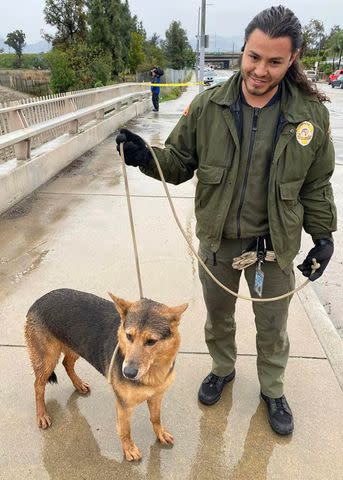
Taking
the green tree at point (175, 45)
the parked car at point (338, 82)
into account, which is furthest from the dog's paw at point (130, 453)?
the green tree at point (175, 45)

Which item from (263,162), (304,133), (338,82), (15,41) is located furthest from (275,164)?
(15,41)

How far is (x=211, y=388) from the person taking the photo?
2758mm

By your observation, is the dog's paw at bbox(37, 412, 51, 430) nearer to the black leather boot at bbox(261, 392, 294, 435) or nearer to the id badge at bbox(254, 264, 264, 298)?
the black leather boot at bbox(261, 392, 294, 435)

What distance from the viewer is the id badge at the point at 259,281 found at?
7.84ft

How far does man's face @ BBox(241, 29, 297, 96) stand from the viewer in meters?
1.92

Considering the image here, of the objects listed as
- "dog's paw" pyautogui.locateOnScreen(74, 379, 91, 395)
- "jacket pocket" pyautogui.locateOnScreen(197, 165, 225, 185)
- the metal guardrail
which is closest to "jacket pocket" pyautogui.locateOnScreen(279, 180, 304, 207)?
"jacket pocket" pyautogui.locateOnScreen(197, 165, 225, 185)

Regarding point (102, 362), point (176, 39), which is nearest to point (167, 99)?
point (102, 362)

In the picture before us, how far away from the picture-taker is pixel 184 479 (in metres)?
2.24

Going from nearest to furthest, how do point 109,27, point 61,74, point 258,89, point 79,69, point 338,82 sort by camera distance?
point 258,89, point 61,74, point 79,69, point 109,27, point 338,82

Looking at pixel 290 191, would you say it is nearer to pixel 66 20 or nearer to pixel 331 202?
pixel 331 202

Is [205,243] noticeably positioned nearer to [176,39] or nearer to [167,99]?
[167,99]

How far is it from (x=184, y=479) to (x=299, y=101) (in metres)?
2.17

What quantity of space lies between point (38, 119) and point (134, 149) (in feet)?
18.7

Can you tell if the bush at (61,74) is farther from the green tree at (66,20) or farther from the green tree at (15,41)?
the green tree at (15,41)
